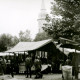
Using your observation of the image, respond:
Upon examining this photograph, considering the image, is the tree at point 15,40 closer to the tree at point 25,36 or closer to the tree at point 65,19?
the tree at point 25,36

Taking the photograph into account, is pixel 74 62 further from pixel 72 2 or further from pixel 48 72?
pixel 72 2

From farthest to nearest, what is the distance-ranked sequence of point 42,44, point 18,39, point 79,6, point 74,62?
point 18,39, point 79,6, point 42,44, point 74,62

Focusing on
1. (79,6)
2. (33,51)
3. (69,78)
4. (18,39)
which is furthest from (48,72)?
(18,39)

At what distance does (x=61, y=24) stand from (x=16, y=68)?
477 inches

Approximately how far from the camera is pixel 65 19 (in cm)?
3491

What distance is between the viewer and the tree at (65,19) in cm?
3262

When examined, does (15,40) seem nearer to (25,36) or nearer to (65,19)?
(25,36)

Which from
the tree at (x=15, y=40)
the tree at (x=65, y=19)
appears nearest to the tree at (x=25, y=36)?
the tree at (x=15, y=40)

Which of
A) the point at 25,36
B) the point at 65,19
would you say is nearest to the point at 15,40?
the point at 25,36

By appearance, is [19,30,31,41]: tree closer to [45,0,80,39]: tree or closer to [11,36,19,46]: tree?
[11,36,19,46]: tree

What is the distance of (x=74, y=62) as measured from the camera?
19594mm

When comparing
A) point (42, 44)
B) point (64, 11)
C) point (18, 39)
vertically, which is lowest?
point (18, 39)

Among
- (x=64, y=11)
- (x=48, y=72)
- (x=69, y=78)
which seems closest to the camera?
(x=69, y=78)

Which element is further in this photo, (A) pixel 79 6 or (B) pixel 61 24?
(B) pixel 61 24
